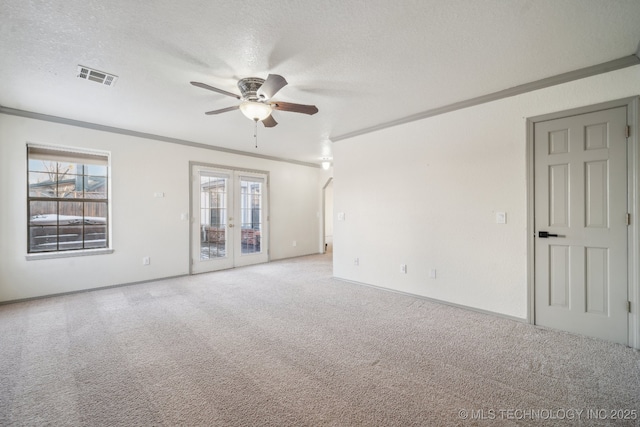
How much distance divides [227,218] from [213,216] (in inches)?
12.2

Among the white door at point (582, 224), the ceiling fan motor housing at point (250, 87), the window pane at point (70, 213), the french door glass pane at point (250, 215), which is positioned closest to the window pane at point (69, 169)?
the window pane at point (70, 213)

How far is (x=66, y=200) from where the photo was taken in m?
4.16

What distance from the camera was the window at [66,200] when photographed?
394 cm

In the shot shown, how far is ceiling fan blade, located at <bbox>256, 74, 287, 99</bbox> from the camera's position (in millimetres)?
2241

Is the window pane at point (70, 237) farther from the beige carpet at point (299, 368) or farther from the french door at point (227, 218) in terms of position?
the french door at point (227, 218)

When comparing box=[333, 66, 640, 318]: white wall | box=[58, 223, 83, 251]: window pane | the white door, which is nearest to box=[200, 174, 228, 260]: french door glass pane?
box=[58, 223, 83, 251]: window pane

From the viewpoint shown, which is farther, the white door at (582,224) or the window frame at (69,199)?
the window frame at (69,199)

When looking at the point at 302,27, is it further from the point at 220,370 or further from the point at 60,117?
the point at 60,117

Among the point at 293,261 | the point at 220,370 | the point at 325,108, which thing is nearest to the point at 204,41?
the point at 325,108

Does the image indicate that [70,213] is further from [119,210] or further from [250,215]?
[250,215]

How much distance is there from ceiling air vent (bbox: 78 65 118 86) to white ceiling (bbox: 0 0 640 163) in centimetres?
6

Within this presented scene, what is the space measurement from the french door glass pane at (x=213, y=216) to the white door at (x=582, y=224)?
5457 mm

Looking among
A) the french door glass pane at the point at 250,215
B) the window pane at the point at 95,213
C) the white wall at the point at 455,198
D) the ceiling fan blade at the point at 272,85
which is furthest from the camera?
the french door glass pane at the point at 250,215

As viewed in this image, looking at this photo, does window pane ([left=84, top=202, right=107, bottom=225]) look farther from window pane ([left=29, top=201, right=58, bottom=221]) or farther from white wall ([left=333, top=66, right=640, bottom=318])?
white wall ([left=333, top=66, right=640, bottom=318])
